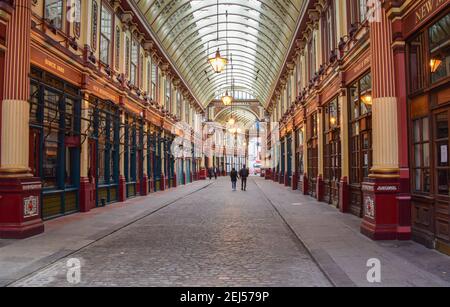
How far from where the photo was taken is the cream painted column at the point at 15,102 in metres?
9.41

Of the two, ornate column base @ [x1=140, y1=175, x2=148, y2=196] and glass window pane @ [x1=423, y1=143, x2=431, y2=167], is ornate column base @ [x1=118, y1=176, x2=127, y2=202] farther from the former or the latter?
glass window pane @ [x1=423, y1=143, x2=431, y2=167]

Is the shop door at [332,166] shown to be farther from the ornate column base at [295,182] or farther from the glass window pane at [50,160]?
the glass window pane at [50,160]

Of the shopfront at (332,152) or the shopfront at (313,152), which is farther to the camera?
the shopfront at (313,152)

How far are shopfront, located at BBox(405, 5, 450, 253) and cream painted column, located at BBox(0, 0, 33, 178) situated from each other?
8.55 meters

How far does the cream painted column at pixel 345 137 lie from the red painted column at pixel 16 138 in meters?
9.46

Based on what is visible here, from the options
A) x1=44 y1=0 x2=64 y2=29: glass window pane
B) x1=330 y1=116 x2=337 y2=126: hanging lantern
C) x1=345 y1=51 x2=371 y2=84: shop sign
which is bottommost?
x1=330 y1=116 x2=337 y2=126: hanging lantern

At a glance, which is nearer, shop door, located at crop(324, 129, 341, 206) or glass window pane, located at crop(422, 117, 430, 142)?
glass window pane, located at crop(422, 117, 430, 142)

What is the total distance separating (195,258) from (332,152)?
10471mm

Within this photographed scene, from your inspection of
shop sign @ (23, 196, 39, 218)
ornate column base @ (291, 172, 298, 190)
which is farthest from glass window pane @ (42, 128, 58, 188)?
ornate column base @ (291, 172, 298, 190)

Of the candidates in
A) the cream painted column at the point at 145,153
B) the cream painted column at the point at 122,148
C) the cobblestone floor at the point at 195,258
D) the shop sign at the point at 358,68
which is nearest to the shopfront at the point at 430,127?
the shop sign at the point at 358,68

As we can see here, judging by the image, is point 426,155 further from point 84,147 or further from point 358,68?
point 84,147

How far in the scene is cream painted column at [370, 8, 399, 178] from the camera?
29.2ft

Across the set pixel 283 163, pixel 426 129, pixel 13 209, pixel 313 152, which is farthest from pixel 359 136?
pixel 283 163

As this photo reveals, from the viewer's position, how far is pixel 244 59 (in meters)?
41.2
